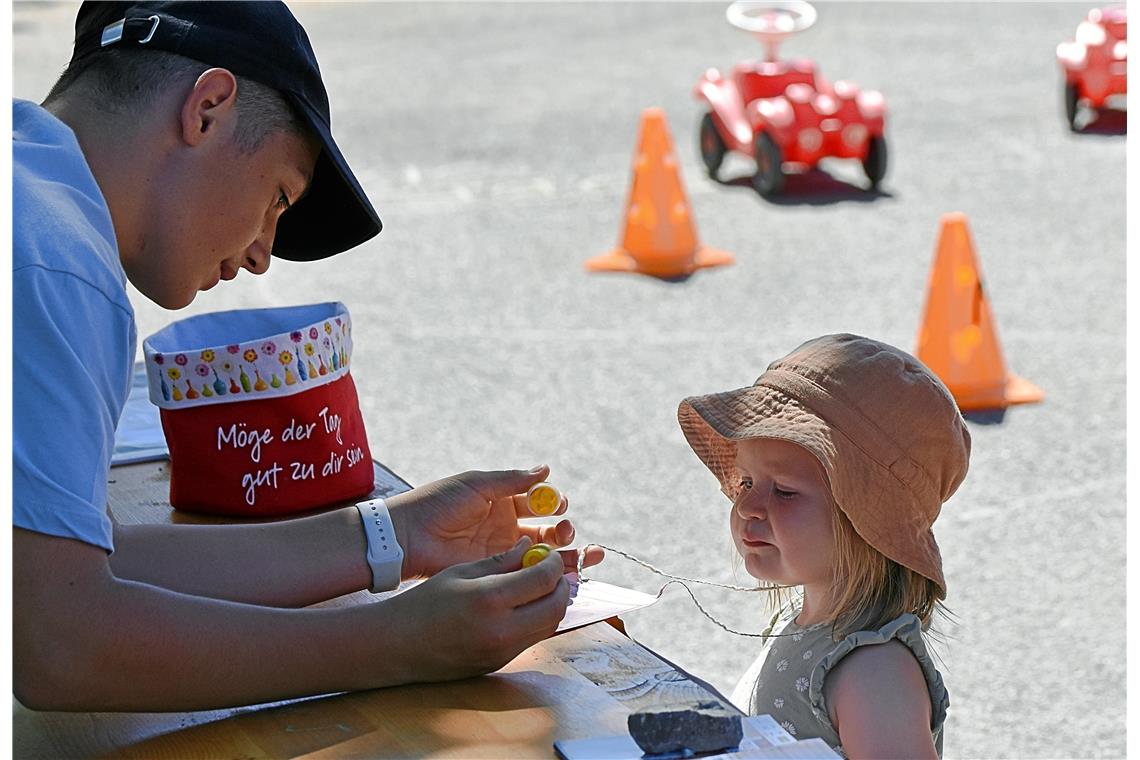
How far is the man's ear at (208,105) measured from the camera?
1745mm

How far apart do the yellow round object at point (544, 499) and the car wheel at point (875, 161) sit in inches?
225

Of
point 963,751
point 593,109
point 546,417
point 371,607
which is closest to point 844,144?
point 593,109

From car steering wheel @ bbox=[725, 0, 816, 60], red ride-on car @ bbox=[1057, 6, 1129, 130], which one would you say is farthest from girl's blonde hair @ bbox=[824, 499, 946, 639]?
red ride-on car @ bbox=[1057, 6, 1129, 130]

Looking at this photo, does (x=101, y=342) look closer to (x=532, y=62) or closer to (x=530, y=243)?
(x=530, y=243)

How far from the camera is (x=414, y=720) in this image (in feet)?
5.28

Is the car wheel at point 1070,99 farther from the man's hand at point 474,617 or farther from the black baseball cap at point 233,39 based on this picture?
the man's hand at point 474,617

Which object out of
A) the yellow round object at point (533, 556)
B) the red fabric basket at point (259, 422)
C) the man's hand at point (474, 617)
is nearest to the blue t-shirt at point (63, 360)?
the man's hand at point (474, 617)

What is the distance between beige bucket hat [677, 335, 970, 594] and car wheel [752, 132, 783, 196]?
543cm

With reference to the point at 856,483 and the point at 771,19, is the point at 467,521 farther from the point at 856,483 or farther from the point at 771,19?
the point at 771,19

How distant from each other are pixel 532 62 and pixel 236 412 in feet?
29.2

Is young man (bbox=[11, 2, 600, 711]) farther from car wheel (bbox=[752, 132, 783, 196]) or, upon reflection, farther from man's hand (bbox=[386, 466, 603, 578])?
car wheel (bbox=[752, 132, 783, 196])

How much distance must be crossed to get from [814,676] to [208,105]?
1035 millimetres

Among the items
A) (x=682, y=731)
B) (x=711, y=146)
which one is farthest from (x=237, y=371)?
(x=711, y=146)

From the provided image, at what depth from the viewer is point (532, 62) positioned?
426 inches
